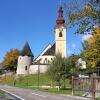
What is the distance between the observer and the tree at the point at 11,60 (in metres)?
139

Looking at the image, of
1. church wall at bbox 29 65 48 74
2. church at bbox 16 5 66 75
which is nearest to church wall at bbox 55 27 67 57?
church at bbox 16 5 66 75

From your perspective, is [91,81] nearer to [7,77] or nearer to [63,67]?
[63,67]

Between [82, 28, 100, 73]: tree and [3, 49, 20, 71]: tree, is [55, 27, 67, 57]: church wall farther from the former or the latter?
[82, 28, 100, 73]: tree

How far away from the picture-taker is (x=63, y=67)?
230 feet

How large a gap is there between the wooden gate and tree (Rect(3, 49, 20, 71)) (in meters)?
98.4

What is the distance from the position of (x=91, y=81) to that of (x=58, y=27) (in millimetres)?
96162

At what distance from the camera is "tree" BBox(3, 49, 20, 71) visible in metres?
139

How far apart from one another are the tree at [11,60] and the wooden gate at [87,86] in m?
98.4

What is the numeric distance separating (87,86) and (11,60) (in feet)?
341

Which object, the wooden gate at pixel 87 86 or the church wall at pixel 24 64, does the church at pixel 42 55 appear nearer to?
the church wall at pixel 24 64

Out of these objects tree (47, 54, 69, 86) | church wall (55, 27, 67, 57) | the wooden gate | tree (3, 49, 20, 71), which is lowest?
the wooden gate

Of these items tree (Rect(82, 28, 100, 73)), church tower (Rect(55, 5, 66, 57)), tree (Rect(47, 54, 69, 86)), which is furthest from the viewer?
church tower (Rect(55, 5, 66, 57))

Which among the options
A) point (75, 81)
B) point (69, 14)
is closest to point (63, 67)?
point (75, 81)

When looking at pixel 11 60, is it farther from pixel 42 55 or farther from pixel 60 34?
pixel 60 34
